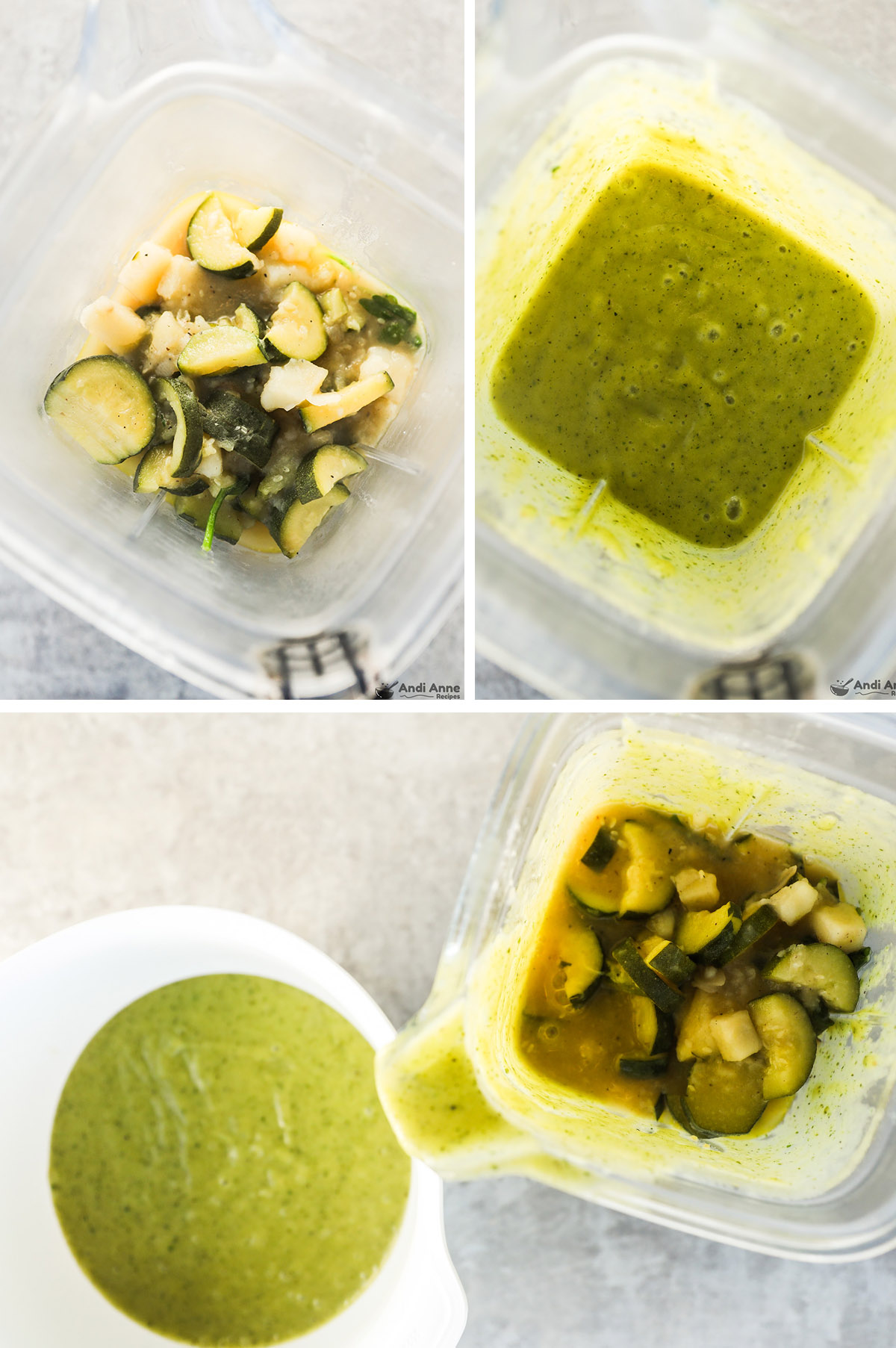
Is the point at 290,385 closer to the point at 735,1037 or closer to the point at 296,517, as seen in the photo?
the point at 296,517

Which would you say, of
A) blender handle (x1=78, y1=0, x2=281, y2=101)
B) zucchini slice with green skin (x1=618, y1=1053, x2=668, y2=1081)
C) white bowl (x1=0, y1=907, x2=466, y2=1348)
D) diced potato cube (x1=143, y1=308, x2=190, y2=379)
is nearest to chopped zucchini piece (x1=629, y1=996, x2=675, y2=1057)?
zucchini slice with green skin (x1=618, y1=1053, x2=668, y2=1081)

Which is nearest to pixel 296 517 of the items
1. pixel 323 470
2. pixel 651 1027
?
pixel 323 470

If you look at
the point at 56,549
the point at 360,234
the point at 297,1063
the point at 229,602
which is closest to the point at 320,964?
the point at 297,1063

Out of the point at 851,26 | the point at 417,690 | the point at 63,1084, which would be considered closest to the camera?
the point at 851,26

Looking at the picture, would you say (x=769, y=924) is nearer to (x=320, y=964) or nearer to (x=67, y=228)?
(x=320, y=964)

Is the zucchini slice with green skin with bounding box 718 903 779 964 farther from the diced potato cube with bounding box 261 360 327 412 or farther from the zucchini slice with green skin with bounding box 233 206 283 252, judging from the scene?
the zucchini slice with green skin with bounding box 233 206 283 252

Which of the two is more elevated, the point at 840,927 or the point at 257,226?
the point at 257,226

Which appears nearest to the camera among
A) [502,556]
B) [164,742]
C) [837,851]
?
[502,556]
